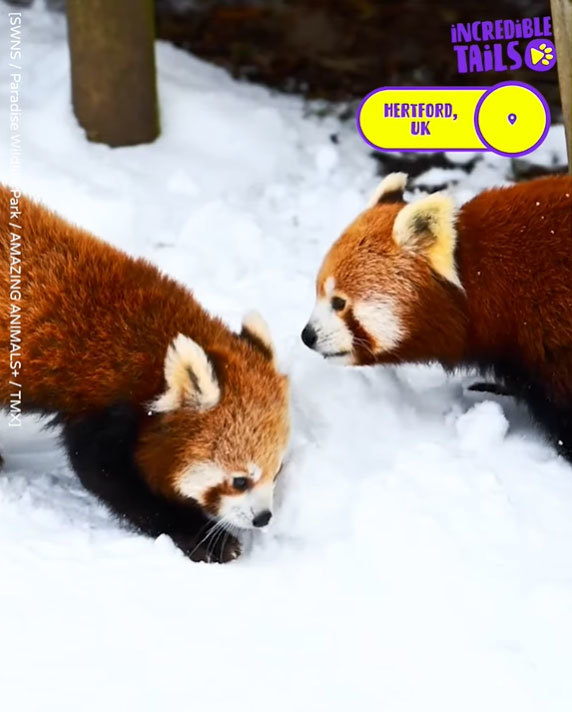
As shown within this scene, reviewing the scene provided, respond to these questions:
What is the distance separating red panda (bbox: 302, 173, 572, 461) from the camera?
310 centimetres

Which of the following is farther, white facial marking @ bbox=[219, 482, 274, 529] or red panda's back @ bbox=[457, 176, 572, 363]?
red panda's back @ bbox=[457, 176, 572, 363]

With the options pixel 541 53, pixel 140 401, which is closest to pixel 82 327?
pixel 140 401

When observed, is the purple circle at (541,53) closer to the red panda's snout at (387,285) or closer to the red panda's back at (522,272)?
the red panda's back at (522,272)

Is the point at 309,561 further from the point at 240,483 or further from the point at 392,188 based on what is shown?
the point at 392,188

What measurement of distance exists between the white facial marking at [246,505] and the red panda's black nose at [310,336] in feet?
1.97

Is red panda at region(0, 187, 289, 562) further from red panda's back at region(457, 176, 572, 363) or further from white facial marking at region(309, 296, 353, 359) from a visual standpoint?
red panda's back at region(457, 176, 572, 363)

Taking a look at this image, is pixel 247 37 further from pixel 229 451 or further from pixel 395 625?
pixel 395 625

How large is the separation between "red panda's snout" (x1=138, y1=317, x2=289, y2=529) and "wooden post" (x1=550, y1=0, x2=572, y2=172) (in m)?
1.80

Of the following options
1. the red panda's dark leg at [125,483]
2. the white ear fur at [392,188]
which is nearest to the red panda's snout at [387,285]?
the white ear fur at [392,188]

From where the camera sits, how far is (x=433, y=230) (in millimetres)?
3111

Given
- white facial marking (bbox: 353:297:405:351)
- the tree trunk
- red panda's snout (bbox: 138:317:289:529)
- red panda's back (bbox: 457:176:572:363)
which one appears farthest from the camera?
the tree trunk

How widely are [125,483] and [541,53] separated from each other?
2.57 metres

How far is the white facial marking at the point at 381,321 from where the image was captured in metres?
3.19

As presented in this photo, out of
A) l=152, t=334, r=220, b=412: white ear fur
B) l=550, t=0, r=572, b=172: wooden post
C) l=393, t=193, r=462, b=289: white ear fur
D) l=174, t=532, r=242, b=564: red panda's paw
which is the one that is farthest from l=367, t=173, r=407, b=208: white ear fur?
l=174, t=532, r=242, b=564: red panda's paw
